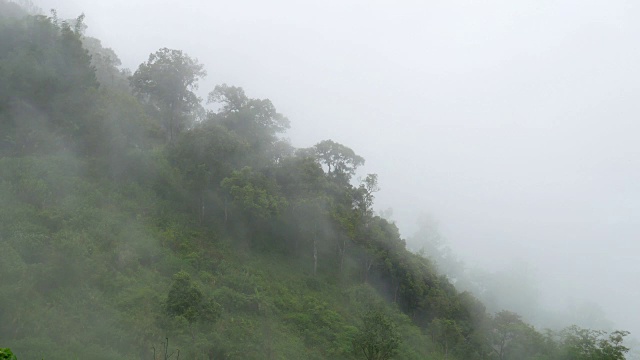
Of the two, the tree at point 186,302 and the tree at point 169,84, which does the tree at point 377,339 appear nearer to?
the tree at point 186,302

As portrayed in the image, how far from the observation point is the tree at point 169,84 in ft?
132

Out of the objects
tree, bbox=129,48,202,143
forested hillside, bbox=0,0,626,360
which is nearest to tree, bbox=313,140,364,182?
forested hillside, bbox=0,0,626,360

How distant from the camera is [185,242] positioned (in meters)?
27.3

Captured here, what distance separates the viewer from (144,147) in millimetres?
33000

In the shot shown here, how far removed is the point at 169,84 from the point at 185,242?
1992 centimetres

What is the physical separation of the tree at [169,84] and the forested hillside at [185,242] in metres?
0.14

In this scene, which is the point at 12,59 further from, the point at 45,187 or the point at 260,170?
the point at 260,170

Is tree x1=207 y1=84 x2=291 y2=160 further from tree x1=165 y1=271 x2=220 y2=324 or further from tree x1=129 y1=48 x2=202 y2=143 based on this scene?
tree x1=165 y1=271 x2=220 y2=324

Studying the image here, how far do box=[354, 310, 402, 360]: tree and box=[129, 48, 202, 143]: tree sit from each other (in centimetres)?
2749

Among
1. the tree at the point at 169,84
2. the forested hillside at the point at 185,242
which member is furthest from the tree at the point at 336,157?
the tree at the point at 169,84

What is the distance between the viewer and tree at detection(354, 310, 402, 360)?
60.7ft

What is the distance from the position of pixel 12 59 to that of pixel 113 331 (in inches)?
778

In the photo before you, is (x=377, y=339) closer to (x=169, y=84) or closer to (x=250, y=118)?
(x=250, y=118)

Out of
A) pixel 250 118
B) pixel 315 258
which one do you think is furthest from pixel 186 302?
pixel 250 118
